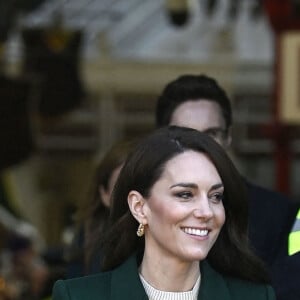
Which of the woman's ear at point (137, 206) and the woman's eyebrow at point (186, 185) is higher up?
the woman's eyebrow at point (186, 185)

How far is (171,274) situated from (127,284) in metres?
0.11

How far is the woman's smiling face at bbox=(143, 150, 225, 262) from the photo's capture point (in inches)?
118

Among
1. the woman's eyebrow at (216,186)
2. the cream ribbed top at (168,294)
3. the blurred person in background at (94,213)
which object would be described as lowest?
the blurred person in background at (94,213)

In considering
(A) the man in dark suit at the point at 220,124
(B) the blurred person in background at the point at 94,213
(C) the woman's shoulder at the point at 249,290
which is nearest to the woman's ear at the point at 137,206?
(C) the woman's shoulder at the point at 249,290

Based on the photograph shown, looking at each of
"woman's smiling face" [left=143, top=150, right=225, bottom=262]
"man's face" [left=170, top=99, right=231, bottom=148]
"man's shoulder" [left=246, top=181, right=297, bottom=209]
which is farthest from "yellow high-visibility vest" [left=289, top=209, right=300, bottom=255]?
"man's face" [left=170, top=99, right=231, bottom=148]

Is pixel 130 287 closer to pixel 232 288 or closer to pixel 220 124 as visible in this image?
pixel 232 288

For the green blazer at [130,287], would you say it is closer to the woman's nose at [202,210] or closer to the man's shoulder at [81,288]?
the man's shoulder at [81,288]

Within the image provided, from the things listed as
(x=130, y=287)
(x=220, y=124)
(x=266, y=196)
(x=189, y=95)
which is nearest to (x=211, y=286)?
(x=130, y=287)

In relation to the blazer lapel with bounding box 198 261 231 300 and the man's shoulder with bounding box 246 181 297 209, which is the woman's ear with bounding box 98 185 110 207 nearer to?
the man's shoulder with bounding box 246 181 297 209

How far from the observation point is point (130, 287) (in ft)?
10.0

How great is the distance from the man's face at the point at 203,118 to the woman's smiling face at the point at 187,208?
113cm

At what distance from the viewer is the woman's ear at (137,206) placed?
311 cm

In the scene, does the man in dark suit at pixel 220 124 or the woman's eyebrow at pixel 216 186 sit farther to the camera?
the man in dark suit at pixel 220 124

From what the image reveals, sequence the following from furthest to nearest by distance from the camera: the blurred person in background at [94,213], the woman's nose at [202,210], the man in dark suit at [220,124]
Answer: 1. the blurred person in background at [94,213]
2. the man in dark suit at [220,124]
3. the woman's nose at [202,210]
